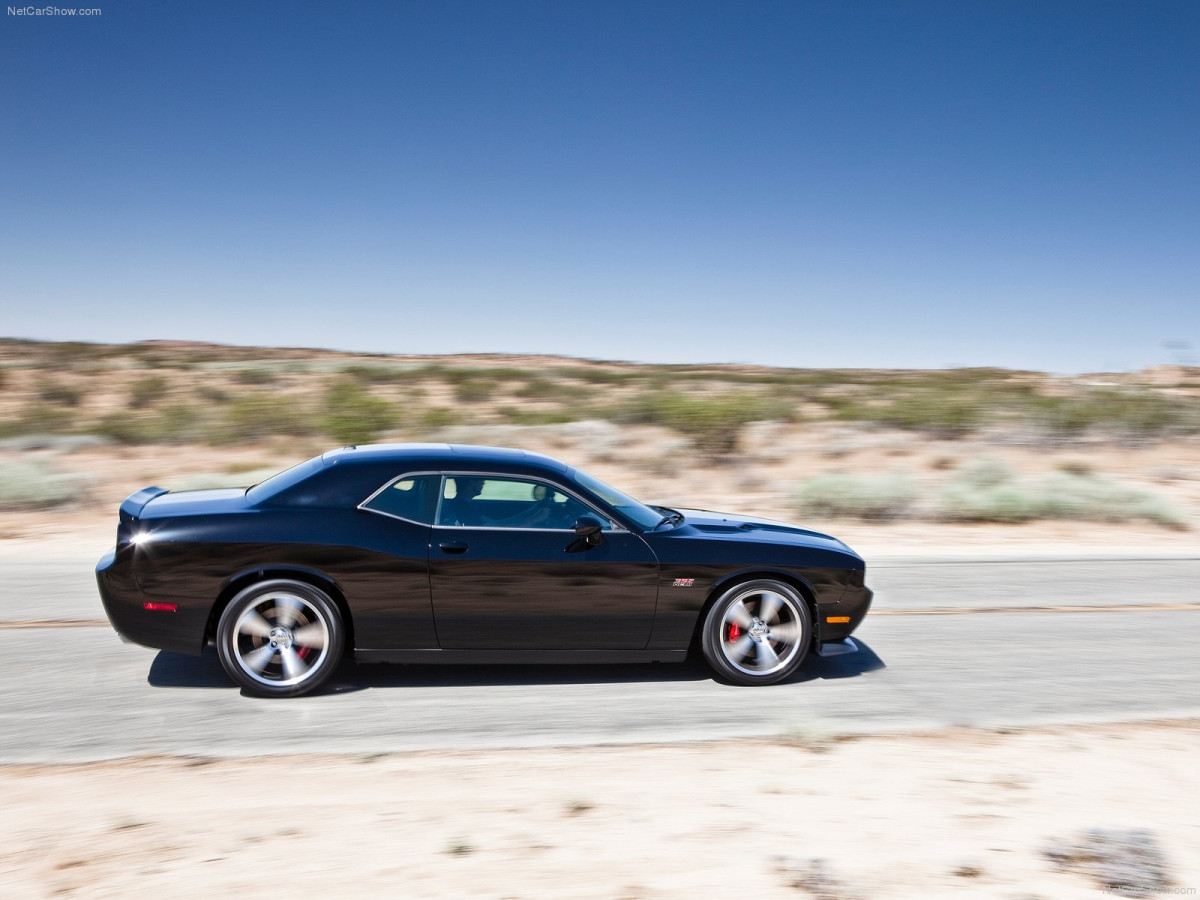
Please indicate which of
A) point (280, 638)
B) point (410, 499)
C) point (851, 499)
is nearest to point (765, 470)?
point (851, 499)

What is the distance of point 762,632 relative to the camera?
232 inches

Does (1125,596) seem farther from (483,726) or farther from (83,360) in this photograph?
(83,360)

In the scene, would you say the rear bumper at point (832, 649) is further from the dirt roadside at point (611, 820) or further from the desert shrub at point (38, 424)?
the desert shrub at point (38, 424)

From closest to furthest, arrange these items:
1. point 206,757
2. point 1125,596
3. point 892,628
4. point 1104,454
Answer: point 206,757, point 892,628, point 1125,596, point 1104,454

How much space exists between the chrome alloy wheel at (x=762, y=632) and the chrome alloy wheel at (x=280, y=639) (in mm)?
2365

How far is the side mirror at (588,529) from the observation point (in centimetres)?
550

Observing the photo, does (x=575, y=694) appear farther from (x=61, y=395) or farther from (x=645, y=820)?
(x=61, y=395)

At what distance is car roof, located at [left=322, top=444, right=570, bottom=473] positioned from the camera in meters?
5.71

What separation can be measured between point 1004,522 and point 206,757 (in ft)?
41.4

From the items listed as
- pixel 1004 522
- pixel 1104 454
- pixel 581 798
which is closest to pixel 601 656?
pixel 581 798

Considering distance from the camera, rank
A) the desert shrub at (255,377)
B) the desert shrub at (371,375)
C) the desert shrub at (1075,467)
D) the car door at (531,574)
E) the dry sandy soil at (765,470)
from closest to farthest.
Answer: the car door at (531,574)
the dry sandy soil at (765,470)
the desert shrub at (1075,467)
the desert shrub at (255,377)
the desert shrub at (371,375)

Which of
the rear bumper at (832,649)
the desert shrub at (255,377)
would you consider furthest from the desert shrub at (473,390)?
the rear bumper at (832,649)

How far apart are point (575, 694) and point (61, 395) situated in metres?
30.0

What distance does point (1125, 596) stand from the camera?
894cm
